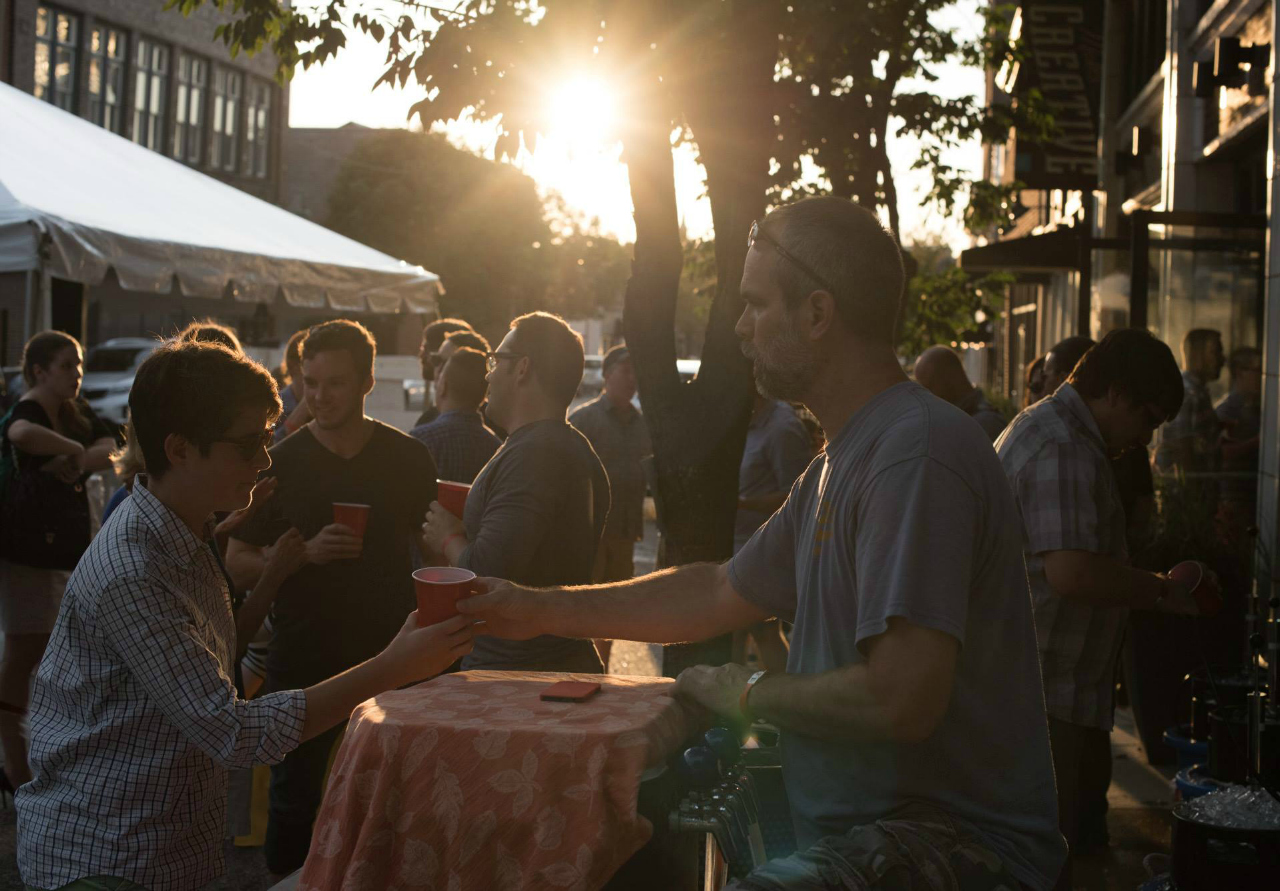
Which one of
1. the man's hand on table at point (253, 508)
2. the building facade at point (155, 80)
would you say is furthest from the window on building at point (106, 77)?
the man's hand on table at point (253, 508)

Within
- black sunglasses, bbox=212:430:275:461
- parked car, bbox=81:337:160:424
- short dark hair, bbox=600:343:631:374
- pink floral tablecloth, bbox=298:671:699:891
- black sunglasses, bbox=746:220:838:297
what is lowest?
pink floral tablecloth, bbox=298:671:699:891

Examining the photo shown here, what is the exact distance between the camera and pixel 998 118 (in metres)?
15.2

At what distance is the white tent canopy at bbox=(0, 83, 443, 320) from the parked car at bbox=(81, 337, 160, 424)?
1202 cm

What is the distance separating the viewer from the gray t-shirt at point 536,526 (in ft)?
14.3

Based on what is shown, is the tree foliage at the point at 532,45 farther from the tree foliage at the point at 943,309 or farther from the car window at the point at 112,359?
the car window at the point at 112,359

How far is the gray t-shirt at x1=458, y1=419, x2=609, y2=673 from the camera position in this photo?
4.35m

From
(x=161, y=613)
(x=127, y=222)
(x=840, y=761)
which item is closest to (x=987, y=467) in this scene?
(x=840, y=761)

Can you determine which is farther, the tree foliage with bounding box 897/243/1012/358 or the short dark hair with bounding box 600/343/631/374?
the tree foliage with bounding box 897/243/1012/358

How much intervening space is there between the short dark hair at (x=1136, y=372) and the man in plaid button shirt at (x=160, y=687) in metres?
2.79

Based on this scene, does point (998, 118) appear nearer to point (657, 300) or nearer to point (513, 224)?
point (657, 300)

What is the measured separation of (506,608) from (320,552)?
176cm

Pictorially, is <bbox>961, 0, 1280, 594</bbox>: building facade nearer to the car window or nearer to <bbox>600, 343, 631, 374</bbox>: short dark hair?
<bbox>600, 343, 631, 374</bbox>: short dark hair

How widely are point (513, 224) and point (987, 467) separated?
175 feet

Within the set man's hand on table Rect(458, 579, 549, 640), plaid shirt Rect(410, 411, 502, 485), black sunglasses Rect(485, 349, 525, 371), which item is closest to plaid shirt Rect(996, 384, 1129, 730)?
black sunglasses Rect(485, 349, 525, 371)
